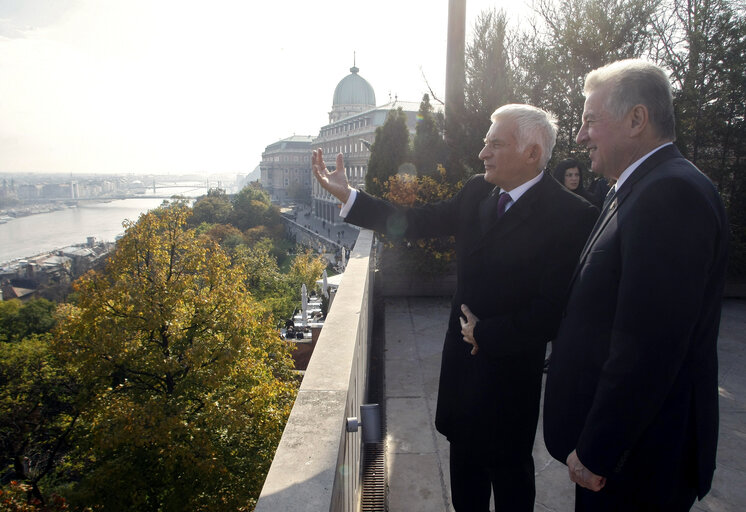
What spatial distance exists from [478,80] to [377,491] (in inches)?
319

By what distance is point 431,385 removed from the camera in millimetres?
4070

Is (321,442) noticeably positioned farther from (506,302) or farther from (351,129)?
(351,129)

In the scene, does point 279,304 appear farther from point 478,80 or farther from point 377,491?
point 377,491

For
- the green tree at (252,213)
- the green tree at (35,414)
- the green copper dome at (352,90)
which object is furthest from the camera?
the green copper dome at (352,90)

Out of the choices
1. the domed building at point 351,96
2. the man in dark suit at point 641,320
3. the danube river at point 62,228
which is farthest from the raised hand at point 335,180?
the danube river at point 62,228

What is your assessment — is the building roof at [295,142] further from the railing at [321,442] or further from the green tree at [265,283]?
the railing at [321,442]

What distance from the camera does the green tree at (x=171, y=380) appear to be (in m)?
9.38

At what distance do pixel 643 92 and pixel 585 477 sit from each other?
108cm

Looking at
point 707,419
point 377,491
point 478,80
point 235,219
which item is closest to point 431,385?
point 377,491

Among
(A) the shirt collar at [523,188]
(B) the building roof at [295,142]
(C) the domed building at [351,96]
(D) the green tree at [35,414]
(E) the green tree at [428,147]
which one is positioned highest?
(C) the domed building at [351,96]

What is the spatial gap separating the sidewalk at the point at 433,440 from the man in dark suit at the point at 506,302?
0.81 meters

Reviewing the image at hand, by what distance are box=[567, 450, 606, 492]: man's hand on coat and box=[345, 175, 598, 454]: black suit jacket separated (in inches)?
19.0

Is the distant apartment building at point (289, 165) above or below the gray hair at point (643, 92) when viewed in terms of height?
above

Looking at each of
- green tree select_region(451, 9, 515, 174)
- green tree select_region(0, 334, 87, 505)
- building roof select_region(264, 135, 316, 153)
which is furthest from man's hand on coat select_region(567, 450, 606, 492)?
building roof select_region(264, 135, 316, 153)
